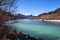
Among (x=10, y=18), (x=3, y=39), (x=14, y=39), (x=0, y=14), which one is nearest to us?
(x=0, y=14)

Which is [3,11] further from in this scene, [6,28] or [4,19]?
[6,28]

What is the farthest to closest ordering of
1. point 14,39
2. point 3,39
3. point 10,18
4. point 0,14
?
1. point 14,39
2. point 3,39
3. point 10,18
4. point 0,14

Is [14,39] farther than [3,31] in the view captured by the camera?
Yes

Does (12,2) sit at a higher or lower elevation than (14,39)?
higher

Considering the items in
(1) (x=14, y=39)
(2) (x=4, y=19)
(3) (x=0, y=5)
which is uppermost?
(3) (x=0, y=5)

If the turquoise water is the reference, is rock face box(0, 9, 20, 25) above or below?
above

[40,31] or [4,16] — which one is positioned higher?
[4,16]

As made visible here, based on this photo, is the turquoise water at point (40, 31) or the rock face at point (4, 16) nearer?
the rock face at point (4, 16)

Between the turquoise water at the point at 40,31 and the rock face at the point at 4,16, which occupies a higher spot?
the rock face at the point at 4,16

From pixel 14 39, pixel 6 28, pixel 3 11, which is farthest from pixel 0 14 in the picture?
pixel 14 39

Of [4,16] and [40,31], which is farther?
[40,31]

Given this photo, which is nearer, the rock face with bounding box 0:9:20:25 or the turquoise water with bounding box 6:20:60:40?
the rock face with bounding box 0:9:20:25

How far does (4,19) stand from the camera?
30.7 feet

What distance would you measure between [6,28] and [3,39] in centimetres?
85
